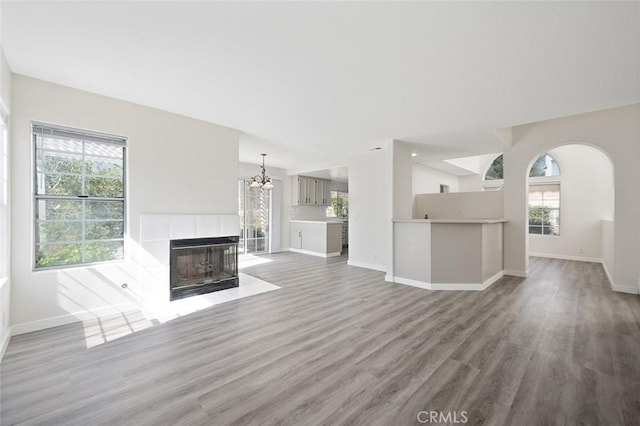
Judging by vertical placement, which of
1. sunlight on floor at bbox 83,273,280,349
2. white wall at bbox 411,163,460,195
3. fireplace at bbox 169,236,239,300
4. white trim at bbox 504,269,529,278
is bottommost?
sunlight on floor at bbox 83,273,280,349

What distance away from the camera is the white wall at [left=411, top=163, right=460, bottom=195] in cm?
766

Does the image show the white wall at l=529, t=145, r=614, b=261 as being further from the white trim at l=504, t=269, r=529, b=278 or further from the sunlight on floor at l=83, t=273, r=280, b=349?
the sunlight on floor at l=83, t=273, r=280, b=349

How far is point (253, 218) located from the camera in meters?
7.76

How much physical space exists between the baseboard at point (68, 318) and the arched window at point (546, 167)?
396 inches

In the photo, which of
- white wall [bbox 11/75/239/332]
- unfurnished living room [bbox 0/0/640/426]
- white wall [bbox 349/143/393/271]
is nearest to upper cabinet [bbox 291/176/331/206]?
white wall [bbox 349/143/393/271]

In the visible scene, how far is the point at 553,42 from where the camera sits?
6.97 feet

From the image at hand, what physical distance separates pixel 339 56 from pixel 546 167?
856cm

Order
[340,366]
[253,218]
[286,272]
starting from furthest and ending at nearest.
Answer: [253,218], [286,272], [340,366]

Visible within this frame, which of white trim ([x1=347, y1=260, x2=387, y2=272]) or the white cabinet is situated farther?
the white cabinet

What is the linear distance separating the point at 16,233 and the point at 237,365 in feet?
8.87

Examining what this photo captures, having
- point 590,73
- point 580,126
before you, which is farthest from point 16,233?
point 580,126

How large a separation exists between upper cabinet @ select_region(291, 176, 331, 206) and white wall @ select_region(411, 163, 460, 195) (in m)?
3.03

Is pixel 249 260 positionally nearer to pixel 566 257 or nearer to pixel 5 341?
pixel 5 341

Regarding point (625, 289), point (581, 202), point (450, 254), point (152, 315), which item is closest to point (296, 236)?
point (450, 254)
